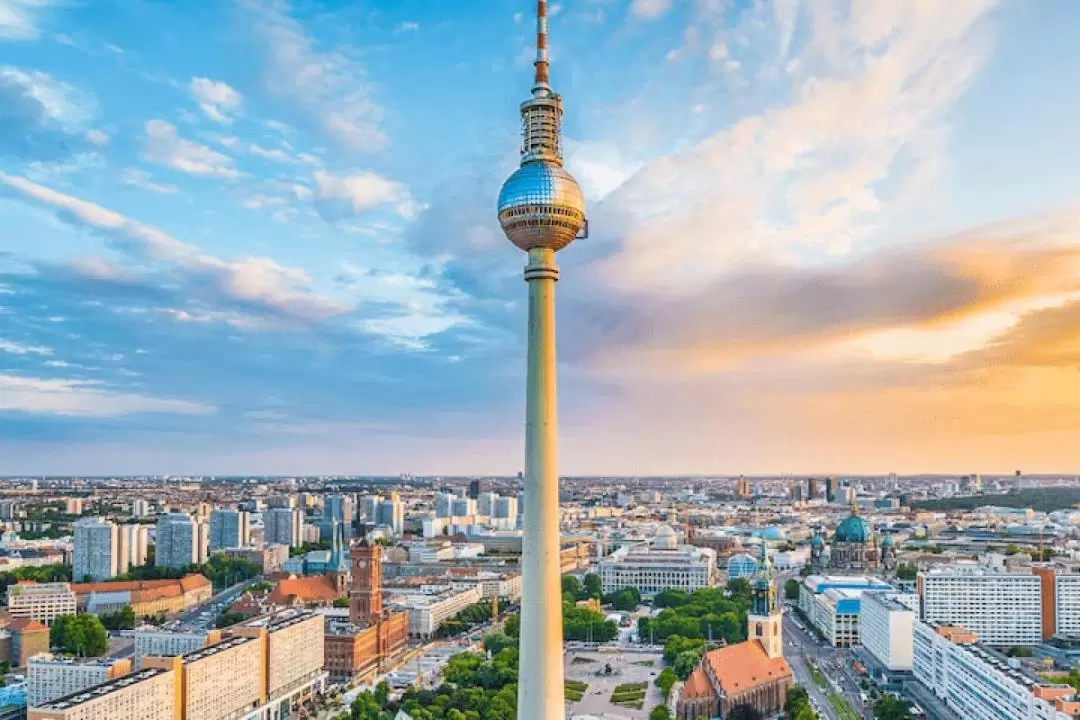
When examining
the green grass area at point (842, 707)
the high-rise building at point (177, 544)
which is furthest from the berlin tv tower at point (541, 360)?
the high-rise building at point (177, 544)

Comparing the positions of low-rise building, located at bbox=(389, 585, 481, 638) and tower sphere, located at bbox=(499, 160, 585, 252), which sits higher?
tower sphere, located at bbox=(499, 160, 585, 252)

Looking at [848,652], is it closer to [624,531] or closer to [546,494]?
[546,494]

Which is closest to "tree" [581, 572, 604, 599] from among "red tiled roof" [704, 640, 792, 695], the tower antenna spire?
"red tiled roof" [704, 640, 792, 695]

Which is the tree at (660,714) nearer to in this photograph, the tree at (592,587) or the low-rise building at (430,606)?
the low-rise building at (430,606)

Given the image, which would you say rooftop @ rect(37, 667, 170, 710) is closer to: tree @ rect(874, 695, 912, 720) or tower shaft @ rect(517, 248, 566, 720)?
tower shaft @ rect(517, 248, 566, 720)

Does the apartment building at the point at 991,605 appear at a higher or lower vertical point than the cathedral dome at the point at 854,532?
lower

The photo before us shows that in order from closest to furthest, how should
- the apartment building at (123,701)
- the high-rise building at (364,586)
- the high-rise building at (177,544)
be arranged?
the apartment building at (123,701) → the high-rise building at (364,586) → the high-rise building at (177,544)

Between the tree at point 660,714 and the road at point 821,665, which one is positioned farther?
the road at point 821,665
